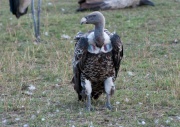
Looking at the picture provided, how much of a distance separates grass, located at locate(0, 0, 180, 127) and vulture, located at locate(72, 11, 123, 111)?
0.25 m

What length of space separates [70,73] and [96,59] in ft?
6.51

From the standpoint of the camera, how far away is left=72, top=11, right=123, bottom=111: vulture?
6.30 meters

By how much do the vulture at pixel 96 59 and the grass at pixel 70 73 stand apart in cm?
25

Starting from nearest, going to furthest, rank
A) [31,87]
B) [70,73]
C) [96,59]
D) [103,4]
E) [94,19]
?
[96,59], [94,19], [31,87], [70,73], [103,4]

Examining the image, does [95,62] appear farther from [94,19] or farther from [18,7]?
[18,7]

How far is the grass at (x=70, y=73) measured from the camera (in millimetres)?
6305

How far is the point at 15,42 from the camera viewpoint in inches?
417

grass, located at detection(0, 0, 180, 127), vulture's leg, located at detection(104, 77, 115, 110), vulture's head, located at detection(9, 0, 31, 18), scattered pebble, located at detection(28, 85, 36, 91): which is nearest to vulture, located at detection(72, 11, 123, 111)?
vulture's leg, located at detection(104, 77, 115, 110)

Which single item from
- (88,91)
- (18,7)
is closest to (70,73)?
(88,91)

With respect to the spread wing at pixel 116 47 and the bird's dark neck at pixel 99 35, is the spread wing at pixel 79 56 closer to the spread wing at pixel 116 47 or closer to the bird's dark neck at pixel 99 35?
the bird's dark neck at pixel 99 35

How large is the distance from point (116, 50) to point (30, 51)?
147 inches

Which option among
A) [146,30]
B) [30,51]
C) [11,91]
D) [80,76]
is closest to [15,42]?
[30,51]

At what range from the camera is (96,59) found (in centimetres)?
629

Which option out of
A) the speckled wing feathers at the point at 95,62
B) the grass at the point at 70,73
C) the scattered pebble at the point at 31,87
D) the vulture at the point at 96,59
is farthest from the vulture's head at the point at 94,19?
the scattered pebble at the point at 31,87
